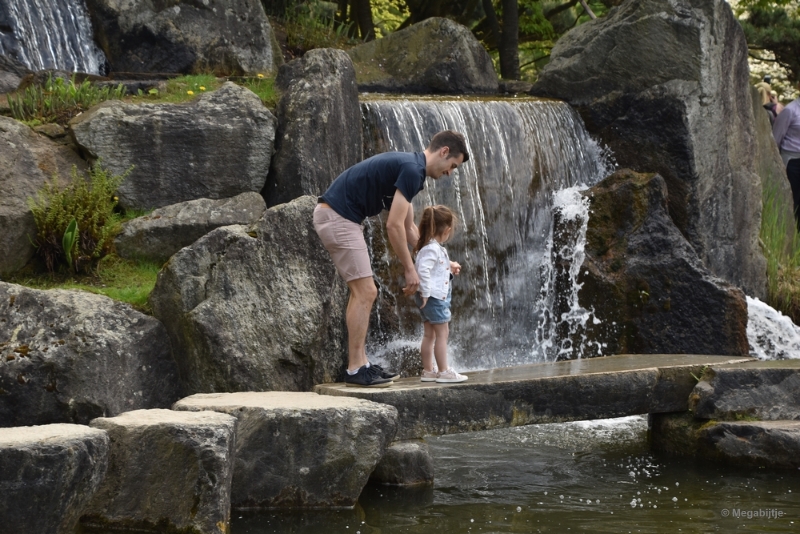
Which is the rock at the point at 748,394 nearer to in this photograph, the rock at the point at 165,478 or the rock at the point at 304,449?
the rock at the point at 304,449

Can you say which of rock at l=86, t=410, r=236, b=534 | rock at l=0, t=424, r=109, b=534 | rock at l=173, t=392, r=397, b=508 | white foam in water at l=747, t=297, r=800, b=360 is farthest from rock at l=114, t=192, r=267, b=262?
white foam in water at l=747, t=297, r=800, b=360

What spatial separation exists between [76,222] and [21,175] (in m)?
0.68

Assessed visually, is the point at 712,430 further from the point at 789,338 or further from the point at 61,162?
the point at 61,162

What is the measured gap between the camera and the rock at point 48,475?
4355 mm

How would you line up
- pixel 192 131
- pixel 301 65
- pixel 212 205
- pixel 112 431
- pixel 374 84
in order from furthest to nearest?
1. pixel 374 84
2. pixel 301 65
3. pixel 192 131
4. pixel 212 205
5. pixel 112 431

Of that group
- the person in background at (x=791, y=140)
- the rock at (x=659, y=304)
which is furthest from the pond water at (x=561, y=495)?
the person in background at (x=791, y=140)

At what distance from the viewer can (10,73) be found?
9875mm

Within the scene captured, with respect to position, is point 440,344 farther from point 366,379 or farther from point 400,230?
point 400,230

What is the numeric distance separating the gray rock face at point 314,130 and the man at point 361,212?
2.33m

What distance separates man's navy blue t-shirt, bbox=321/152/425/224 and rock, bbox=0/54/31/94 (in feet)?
15.6

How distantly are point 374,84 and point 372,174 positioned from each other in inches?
237

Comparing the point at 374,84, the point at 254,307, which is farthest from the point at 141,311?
the point at 374,84

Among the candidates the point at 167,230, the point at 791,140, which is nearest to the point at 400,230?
the point at 167,230

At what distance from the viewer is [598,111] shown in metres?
11.4
